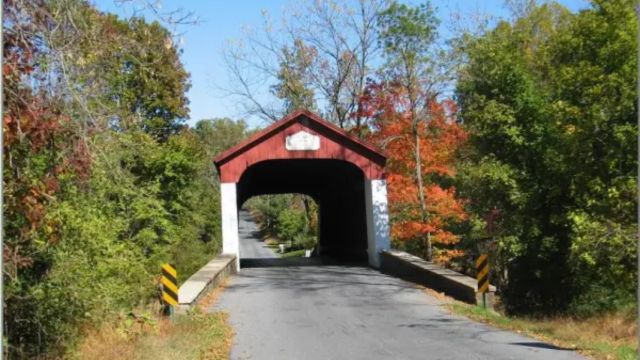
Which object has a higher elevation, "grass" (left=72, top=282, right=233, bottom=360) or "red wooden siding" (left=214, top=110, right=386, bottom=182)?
"red wooden siding" (left=214, top=110, right=386, bottom=182)

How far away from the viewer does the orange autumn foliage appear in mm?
22391

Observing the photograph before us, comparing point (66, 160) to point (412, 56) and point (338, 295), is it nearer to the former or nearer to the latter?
point (338, 295)

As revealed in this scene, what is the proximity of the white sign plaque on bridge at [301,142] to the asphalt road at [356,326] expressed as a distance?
5.28 metres

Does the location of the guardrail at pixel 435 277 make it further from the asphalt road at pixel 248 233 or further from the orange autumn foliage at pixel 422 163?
the asphalt road at pixel 248 233

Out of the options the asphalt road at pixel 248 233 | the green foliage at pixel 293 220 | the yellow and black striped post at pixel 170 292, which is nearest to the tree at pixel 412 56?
the yellow and black striped post at pixel 170 292

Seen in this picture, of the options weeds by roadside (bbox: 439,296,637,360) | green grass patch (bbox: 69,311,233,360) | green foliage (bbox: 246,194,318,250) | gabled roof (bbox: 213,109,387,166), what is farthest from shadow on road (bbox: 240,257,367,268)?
green foliage (bbox: 246,194,318,250)

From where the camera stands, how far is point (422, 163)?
23.0 metres

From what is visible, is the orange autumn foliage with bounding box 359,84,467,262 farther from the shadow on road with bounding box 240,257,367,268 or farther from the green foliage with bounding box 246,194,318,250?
the green foliage with bounding box 246,194,318,250

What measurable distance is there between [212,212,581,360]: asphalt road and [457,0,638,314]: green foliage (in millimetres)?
4749

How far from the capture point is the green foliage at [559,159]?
15.1 m

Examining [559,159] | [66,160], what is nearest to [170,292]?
[66,160]

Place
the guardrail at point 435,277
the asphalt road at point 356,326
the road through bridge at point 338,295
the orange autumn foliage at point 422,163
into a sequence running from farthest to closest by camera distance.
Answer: the orange autumn foliage at point 422,163, the guardrail at point 435,277, the road through bridge at point 338,295, the asphalt road at point 356,326

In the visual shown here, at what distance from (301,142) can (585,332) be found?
35.0 feet

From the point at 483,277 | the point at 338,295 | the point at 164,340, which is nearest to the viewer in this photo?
the point at 164,340
